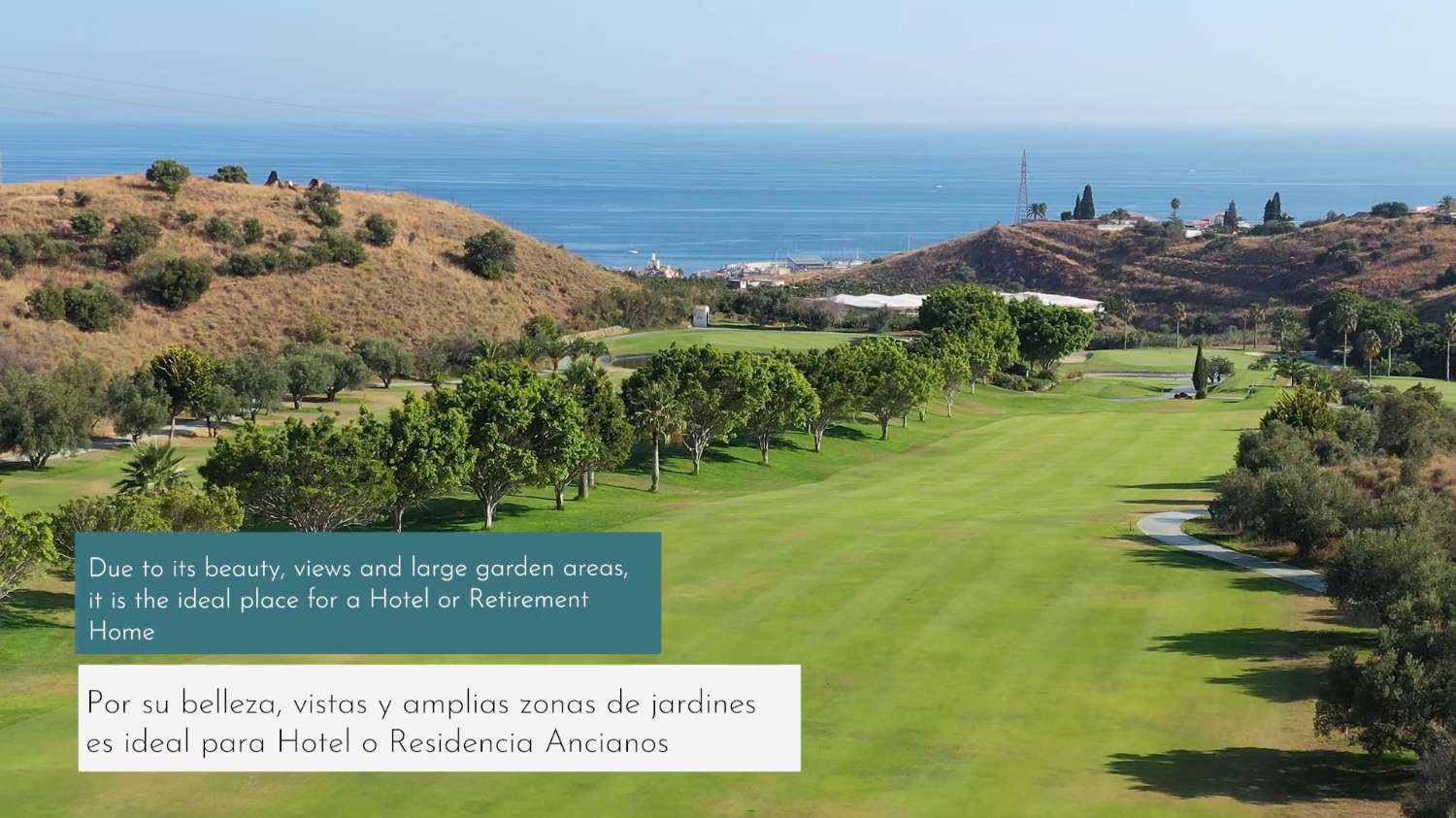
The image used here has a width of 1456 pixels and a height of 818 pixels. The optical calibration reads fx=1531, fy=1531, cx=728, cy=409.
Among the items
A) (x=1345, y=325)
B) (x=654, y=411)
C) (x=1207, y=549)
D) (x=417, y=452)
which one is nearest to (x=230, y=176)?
(x=654, y=411)

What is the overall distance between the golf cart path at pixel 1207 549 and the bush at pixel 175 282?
75.1m

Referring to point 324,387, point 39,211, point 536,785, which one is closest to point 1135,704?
point 536,785

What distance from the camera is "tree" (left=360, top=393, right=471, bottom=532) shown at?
56438 mm

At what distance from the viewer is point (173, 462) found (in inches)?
2121

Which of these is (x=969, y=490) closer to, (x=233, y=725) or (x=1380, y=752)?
(x=1380, y=752)

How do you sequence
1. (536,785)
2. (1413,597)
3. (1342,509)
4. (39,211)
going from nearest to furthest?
(536,785), (1413,597), (1342,509), (39,211)

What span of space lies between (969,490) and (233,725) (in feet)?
159

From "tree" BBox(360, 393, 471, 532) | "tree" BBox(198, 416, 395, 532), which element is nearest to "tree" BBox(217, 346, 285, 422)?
"tree" BBox(360, 393, 471, 532)

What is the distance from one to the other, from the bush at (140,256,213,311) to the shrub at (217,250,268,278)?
17.1ft

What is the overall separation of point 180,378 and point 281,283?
147 ft

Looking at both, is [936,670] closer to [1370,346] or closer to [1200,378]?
[1200,378]

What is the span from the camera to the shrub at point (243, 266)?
384 feet

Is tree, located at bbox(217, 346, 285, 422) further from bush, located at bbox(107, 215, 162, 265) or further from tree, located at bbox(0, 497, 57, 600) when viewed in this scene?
bush, located at bbox(107, 215, 162, 265)

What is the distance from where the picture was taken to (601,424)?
67688 millimetres
